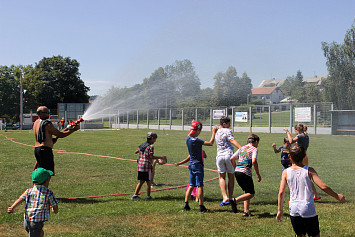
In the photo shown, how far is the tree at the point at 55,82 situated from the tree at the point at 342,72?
61.9 m

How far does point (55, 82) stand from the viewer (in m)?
91.1

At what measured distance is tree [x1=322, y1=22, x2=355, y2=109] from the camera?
259 feet

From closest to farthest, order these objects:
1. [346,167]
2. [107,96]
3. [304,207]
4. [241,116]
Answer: [304,207] < [346,167] < [107,96] < [241,116]

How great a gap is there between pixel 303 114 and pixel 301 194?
45.2 metres

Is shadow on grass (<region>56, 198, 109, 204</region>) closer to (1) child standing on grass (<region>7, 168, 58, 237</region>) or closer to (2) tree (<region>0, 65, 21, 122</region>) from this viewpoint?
(1) child standing on grass (<region>7, 168, 58, 237</region>)

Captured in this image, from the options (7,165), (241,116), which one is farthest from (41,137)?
(241,116)

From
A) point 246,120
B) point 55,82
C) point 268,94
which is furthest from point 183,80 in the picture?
point 268,94

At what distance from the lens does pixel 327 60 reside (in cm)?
8150

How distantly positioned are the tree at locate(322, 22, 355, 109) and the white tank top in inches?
3243

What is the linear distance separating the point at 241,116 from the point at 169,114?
60.9 ft

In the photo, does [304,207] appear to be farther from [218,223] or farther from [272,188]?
[272,188]

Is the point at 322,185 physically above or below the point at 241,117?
below

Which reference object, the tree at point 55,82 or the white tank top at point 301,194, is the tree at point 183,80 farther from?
the white tank top at point 301,194

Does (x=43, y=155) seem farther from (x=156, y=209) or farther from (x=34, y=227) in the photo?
(x=34, y=227)
